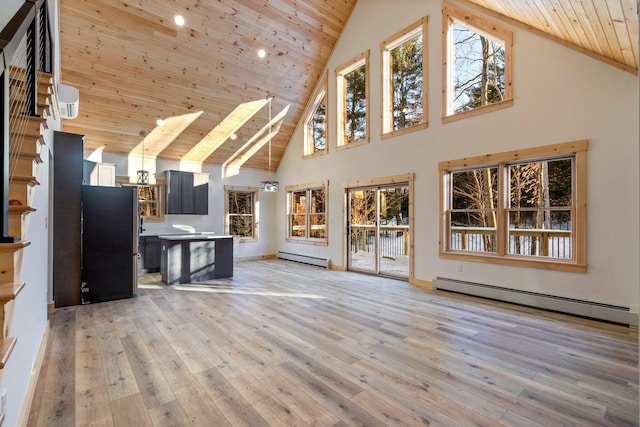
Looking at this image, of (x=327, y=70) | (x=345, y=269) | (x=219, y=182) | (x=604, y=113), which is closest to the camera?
(x=604, y=113)

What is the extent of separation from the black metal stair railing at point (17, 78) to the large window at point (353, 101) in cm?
523

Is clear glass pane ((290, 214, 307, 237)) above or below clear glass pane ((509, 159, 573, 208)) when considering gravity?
below

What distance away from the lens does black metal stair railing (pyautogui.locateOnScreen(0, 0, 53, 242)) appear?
4.16ft

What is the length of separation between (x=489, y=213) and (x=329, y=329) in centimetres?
316

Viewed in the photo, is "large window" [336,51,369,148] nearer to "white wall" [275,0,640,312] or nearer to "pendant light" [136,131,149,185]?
"white wall" [275,0,640,312]

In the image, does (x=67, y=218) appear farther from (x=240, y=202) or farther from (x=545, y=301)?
(x=545, y=301)

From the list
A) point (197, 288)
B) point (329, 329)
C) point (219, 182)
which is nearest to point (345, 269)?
point (197, 288)

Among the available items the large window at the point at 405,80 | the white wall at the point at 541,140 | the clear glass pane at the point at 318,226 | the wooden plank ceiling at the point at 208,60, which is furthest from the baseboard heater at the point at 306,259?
the large window at the point at 405,80

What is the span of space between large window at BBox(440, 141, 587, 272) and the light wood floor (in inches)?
33.5

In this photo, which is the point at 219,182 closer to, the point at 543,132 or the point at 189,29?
the point at 189,29

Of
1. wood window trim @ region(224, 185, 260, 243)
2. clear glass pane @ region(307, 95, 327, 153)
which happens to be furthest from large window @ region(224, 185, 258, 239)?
clear glass pane @ region(307, 95, 327, 153)

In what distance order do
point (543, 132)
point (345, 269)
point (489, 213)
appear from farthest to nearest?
Answer: 1. point (345, 269)
2. point (489, 213)
3. point (543, 132)

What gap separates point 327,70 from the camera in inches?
298

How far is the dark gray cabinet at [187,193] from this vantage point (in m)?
7.48
